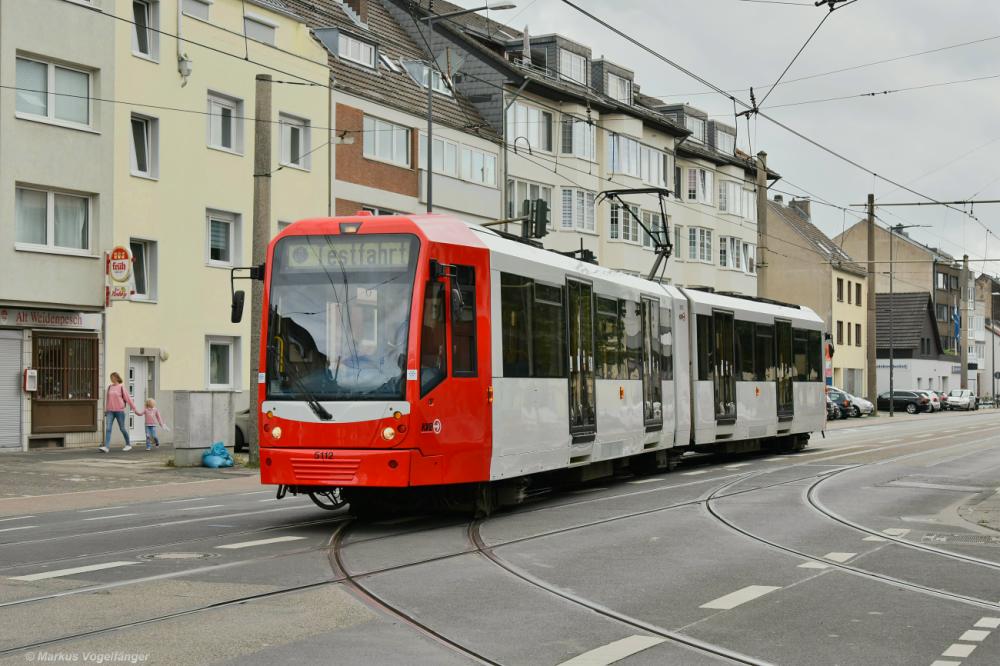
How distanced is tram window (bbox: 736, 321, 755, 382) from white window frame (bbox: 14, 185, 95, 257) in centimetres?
1494

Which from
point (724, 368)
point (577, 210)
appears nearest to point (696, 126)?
point (577, 210)

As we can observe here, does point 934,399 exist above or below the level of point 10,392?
below

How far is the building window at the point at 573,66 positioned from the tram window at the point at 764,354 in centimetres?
2871

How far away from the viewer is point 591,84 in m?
58.7

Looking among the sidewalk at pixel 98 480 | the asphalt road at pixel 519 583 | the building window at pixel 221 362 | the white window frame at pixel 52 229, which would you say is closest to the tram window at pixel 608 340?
the asphalt road at pixel 519 583

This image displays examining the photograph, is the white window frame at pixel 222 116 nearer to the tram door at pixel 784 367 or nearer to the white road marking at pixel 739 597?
the tram door at pixel 784 367

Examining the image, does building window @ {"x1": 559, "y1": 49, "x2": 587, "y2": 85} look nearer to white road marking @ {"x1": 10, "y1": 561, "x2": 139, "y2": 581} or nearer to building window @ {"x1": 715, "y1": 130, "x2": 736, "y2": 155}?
building window @ {"x1": 715, "y1": 130, "x2": 736, "y2": 155}

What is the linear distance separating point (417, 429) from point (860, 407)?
5720 cm

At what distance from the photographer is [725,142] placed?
73938mm

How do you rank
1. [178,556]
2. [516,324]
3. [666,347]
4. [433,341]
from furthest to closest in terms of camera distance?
[666,347], [516,324], [433,341], [178,556]

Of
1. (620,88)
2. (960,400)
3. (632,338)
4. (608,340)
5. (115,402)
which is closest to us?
(608,340)

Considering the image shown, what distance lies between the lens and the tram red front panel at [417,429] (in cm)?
1361

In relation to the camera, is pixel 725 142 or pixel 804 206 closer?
pixel 725 142

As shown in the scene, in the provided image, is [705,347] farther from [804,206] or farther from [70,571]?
[804,206]
